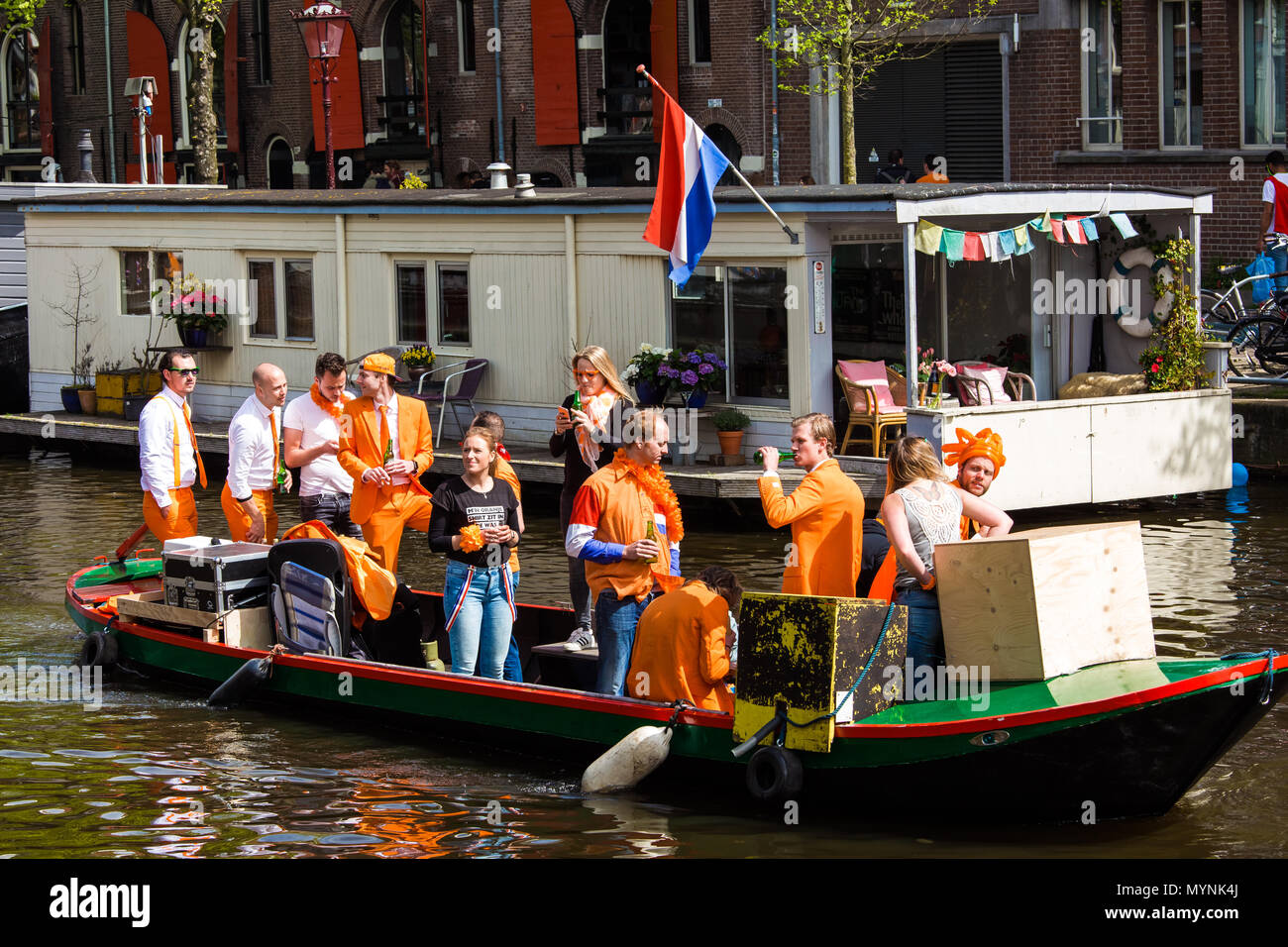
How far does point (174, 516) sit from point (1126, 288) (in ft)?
33.9

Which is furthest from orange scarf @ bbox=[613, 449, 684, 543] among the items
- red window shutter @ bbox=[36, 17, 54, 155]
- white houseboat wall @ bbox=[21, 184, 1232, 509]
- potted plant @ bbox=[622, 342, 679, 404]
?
red window shutter @ bbox=[36, 17, 54, 155]

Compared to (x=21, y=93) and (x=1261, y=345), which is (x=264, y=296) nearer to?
(x=1261, y=345)

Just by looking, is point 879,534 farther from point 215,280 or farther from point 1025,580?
point 215,280

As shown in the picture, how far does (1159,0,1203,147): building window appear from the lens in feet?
83.8

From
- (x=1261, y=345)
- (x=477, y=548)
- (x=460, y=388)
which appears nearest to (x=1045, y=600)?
(x=477, y=548)

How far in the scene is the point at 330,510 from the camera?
1138 cm

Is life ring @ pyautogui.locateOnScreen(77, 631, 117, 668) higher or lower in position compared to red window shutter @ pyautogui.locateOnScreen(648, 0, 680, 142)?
lower

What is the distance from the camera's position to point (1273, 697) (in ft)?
25.3

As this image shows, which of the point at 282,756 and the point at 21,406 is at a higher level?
the point at 21,406

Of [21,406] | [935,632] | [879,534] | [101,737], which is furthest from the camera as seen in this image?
[21,406]

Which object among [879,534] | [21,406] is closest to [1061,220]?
[879,534]

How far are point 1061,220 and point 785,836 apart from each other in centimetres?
942

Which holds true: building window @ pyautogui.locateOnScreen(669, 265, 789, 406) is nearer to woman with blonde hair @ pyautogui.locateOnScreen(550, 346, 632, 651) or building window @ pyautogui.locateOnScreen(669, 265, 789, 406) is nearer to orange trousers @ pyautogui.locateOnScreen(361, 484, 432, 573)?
woman with blonde hair @ pyautogui.locateOnScreen(550, 346, 632, 651)

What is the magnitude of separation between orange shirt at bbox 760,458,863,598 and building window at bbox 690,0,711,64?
79.8 feet
